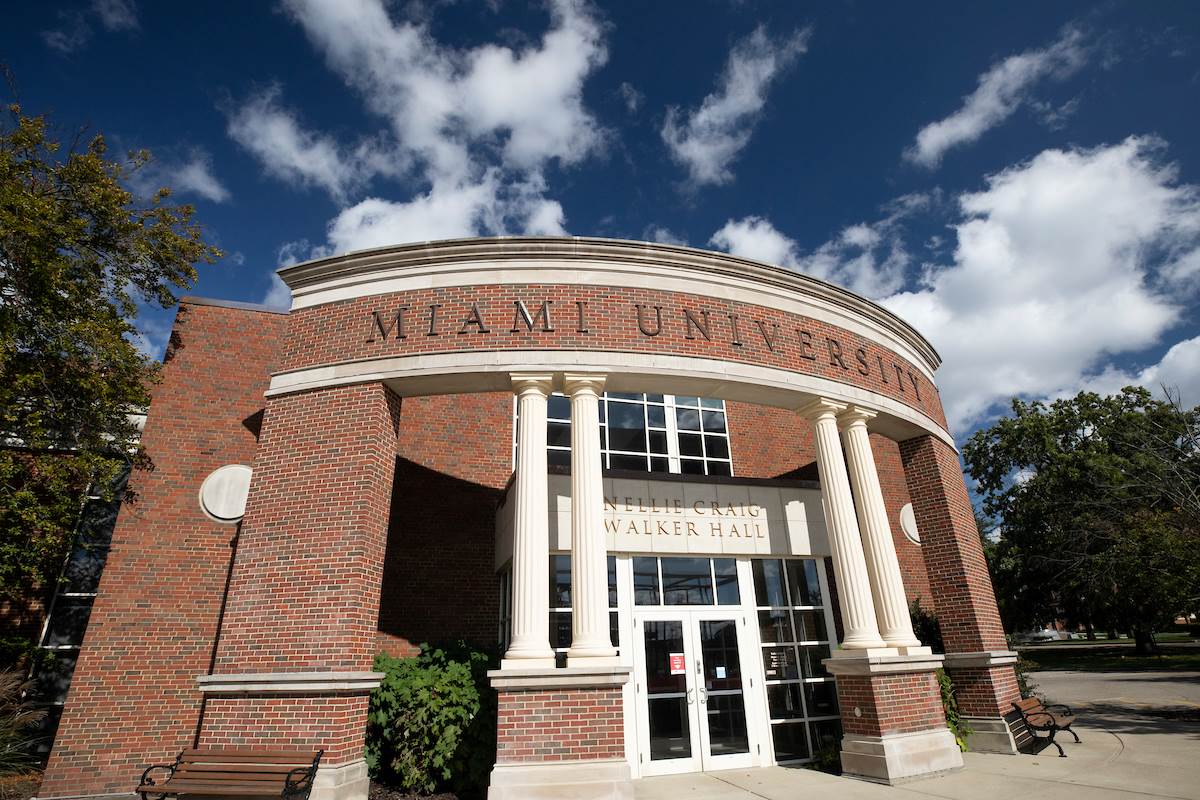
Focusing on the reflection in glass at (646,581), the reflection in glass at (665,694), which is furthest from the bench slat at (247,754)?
the reflection in glass at (646,581)

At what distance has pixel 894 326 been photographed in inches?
479

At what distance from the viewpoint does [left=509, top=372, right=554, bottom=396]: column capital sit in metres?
8.92

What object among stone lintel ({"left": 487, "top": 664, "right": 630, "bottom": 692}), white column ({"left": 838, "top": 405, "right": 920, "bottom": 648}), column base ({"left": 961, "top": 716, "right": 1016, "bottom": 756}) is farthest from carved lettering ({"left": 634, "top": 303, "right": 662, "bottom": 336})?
column base ({"left": 961, "top": 716, "right": 1016, "bottom": 756})

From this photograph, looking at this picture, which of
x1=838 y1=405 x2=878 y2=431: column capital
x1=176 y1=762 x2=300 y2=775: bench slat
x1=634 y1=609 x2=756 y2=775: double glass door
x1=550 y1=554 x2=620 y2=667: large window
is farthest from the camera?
x1=838 y1=405 x2=878 y2=431: column capital

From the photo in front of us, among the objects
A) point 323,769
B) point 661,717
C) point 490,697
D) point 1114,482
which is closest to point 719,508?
point 661,717

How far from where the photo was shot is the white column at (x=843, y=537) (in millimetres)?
9000

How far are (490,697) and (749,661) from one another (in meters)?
4.10

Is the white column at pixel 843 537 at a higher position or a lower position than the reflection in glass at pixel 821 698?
higher

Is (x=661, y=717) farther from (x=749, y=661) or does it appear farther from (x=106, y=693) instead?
(x=106, y=693)

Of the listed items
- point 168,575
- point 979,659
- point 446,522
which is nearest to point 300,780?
point 168,575

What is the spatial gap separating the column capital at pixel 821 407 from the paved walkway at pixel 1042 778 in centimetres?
526

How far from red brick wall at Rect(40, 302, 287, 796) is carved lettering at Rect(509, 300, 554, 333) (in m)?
5.19

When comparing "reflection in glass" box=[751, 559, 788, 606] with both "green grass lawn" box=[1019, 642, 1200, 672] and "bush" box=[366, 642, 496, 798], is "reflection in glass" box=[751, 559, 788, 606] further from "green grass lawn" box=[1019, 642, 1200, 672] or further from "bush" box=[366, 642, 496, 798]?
"green grass lawn" box=[1019, 642, 1200, 672]

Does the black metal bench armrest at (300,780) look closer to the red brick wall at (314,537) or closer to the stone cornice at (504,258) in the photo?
the red brick wall at (314,537)
